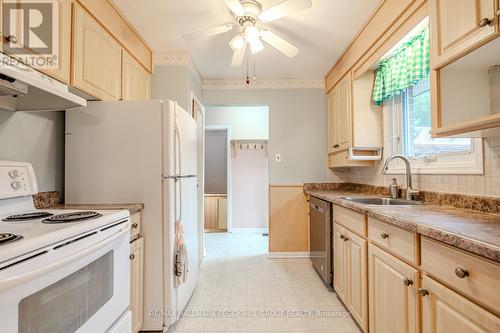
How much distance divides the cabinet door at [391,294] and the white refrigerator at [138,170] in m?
1.27

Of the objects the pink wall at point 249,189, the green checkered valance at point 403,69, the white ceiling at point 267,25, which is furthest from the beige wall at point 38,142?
the pink wall at point 249,189

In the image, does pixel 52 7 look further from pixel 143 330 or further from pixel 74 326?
pixel 143 330

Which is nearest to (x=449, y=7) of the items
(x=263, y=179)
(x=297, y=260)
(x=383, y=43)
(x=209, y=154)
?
(x=383, y=43)

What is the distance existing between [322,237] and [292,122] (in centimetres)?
159

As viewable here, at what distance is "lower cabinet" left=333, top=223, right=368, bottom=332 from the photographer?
1577mm

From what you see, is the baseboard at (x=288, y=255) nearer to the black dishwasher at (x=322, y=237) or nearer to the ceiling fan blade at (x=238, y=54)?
the black dishwasher at (x=322, y=237)

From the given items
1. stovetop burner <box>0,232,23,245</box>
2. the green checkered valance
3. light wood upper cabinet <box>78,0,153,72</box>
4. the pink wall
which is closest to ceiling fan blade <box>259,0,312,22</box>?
the green checkered valance

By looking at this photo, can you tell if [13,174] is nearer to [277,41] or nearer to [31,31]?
[31,31]

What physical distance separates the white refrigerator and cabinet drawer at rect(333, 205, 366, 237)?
125 cm

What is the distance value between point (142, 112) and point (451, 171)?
2039 mm

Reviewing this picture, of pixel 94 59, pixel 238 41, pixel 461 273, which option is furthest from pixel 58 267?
pixel 238 41

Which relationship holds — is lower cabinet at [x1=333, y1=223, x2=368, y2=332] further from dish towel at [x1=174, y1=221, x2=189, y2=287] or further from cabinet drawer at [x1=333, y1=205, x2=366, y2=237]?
dish towel at [x1=174, y1=221, x2=189, y2=287]

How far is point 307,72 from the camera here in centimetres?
317

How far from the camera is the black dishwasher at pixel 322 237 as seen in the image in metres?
2.26
